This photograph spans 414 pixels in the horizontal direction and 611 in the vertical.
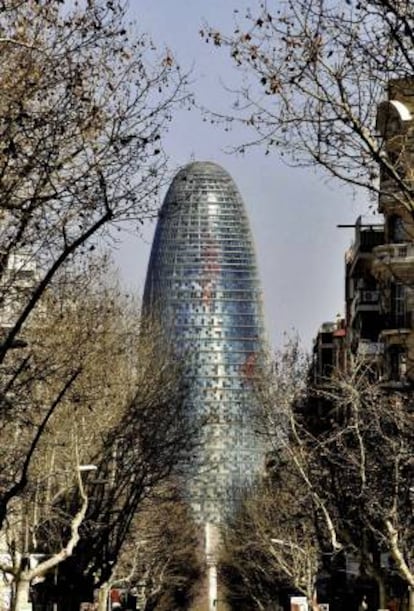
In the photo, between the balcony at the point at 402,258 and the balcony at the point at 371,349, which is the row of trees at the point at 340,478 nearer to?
the balcony at the point at 371,349

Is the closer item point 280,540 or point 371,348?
point 280,540

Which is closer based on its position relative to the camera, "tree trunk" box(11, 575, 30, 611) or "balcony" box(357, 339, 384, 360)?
"tree trunk" box(11, 575, 30, 611)

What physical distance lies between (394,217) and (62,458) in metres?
18.6

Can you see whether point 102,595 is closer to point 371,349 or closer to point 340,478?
point 340,478

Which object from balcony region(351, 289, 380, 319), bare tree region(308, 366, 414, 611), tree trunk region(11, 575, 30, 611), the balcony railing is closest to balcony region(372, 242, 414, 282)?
the balcony railing

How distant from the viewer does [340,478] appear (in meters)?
47.1

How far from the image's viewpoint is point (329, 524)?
4562 cm

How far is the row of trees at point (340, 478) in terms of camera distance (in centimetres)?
3806

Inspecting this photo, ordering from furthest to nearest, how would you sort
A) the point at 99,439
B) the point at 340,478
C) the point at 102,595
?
1. the point at 102,595
2. the point at 99,439
3. the point at 340,478

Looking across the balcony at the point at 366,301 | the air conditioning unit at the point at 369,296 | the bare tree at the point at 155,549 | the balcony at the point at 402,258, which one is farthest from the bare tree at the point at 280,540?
the air conditioning unit at the point at 369,296

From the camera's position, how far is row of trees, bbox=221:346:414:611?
38062 mm

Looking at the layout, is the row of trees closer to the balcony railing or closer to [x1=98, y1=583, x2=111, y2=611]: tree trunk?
the balcony railing

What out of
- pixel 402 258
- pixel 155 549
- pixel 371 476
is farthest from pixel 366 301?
pixel 371 476

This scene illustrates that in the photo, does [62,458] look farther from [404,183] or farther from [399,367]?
[404,183]
